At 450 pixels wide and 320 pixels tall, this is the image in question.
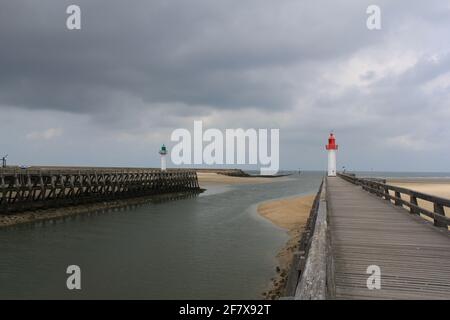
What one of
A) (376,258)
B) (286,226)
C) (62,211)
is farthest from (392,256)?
(62,211)

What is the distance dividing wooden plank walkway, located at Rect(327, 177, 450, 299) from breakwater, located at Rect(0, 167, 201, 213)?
772 inches

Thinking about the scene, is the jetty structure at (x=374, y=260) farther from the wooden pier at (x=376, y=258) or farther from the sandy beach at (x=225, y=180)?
the sandy beach at (x=225, y=180)

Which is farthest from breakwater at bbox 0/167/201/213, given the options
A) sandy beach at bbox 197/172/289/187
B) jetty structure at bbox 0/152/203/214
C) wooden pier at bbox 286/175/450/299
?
sandy beach at bbox 197/172/289/187

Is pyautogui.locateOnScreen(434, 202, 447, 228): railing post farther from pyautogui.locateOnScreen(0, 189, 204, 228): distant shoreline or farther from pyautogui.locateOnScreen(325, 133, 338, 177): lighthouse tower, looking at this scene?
pyautogui.locateOnScreen(325, 133, 338, 177): lighthouse tower

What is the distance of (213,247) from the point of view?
49.0 ft

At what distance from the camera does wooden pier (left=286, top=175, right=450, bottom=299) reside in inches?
179

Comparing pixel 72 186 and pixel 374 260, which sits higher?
pixel 374 260

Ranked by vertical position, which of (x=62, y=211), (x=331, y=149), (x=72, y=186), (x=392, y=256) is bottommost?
(x=62, y=211)

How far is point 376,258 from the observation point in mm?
6551

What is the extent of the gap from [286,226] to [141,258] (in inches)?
385

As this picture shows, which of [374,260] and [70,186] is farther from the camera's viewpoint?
[70,186]

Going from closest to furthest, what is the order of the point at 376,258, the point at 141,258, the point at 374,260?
the point at 374,260
the point at 376,258
the point at 141,258

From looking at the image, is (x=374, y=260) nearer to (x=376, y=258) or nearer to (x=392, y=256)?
(x=376, y=258)
